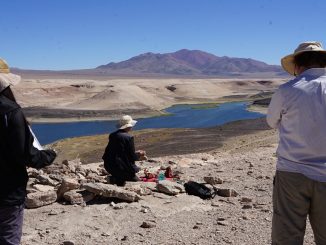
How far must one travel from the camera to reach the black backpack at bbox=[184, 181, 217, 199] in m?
7.38

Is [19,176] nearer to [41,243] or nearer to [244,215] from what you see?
[41,243]

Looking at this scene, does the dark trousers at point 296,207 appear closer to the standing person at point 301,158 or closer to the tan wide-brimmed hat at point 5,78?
the standing person at point 301,158

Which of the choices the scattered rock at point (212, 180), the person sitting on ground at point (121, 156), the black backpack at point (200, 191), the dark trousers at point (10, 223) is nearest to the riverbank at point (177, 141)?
the scattered rock at point (212, 180)

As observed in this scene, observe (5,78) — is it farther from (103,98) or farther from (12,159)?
(103,98)

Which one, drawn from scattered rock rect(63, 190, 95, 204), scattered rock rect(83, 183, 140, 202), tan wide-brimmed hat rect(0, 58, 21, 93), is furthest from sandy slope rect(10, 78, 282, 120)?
tan wide-brimmed hat rect(0, 58, 21, 93)

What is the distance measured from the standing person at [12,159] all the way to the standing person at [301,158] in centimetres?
154

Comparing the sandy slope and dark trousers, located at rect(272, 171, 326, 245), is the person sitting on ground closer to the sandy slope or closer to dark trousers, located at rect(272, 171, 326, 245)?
dark trousers, located at rect(272, 171, 326, 245)

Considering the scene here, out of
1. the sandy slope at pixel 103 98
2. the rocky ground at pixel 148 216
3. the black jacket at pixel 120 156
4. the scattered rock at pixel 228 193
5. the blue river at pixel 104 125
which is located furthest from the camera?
the sandy slope at pixel 103 98

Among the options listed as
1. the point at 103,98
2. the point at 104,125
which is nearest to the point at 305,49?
the point at 104,125

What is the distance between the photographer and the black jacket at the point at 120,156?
322 inches

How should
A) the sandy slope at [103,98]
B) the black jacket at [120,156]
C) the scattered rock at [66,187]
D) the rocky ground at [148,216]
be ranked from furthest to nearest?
the sandy slope at [103,98]
the black jacket at [120,156]
the scattered rock at [66,187]
the rocky ground at [148,216]

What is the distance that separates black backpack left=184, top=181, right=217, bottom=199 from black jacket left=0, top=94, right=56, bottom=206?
4395mm

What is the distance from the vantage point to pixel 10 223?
3.25m

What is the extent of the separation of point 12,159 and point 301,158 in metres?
1.80
